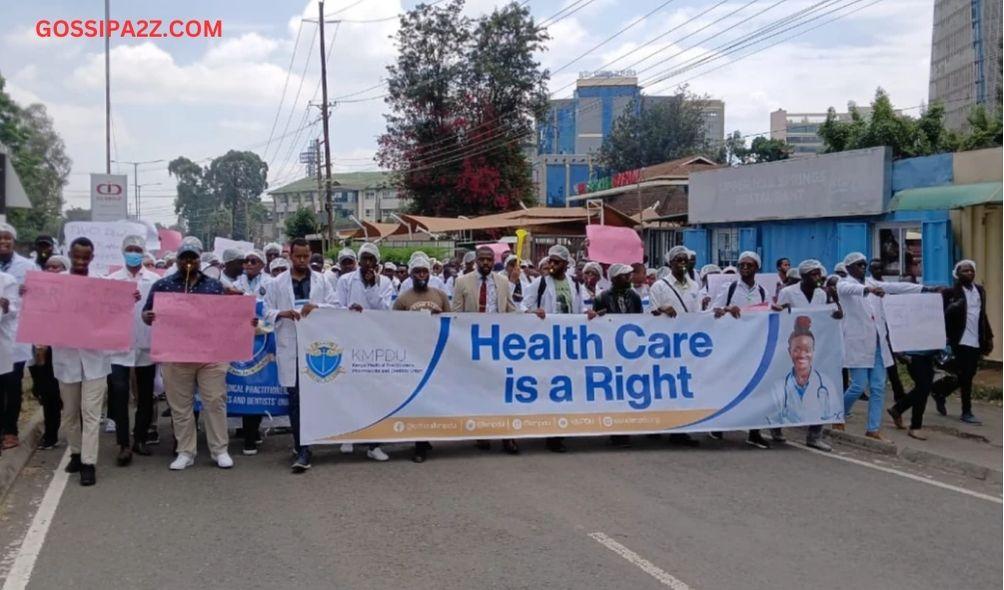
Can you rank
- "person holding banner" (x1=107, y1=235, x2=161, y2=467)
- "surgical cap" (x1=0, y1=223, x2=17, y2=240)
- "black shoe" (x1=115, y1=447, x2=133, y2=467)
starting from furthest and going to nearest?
"surgical cap" (x1=0, y1=223, x2=17, y2=240), "person holding banner" (x1=107, y1=235, x2=161, y2=467), "black shoe" (x1=115, y1=447, x2=133, y2=467)

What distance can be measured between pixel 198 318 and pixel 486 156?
3981cm

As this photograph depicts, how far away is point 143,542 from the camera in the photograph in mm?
6562

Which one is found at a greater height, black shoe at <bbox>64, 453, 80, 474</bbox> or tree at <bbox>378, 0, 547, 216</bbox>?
tree at <bbox>378, 0, 547, 216</bbox>

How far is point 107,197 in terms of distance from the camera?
20.6m

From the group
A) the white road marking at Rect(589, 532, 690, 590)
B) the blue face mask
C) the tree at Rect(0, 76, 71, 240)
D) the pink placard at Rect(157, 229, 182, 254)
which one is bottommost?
the white road marking at Rect(589, 532, 690, 590)

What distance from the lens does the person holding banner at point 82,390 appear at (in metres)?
8.30

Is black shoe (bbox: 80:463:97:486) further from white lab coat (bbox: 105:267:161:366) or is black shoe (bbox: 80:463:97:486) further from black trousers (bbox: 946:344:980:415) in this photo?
black trousers (bbox: 946:344:980:415)

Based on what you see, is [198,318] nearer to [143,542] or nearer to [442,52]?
[143,542]

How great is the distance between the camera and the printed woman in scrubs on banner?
10273 mm

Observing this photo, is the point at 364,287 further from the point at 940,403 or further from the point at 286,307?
the point at 940,403

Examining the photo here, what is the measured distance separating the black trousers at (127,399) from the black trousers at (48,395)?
20.8 inches

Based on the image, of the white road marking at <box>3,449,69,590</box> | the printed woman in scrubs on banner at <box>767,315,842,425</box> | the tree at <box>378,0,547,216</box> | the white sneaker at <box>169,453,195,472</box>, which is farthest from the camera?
the tree at <box>378,0,547,216</box>

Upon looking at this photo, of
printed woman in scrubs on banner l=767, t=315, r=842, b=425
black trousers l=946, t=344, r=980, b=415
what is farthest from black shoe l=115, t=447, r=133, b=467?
black trousers l=946, t=344, r=980, b=415

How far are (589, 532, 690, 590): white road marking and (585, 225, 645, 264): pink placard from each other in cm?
1049
